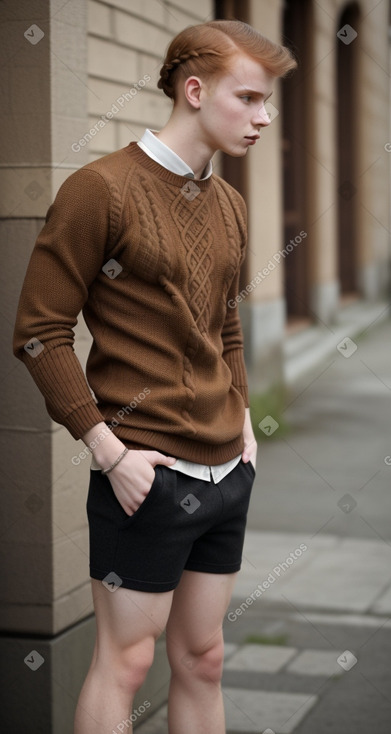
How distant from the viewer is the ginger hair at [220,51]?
2.41 meters

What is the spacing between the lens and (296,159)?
1332 cm

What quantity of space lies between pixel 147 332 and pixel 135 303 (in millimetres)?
65

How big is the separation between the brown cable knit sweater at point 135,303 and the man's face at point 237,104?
14 centimetres

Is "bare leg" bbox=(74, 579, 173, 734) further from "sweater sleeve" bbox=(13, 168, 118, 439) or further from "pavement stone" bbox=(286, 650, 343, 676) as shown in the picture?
"pavement stone" bbox=(286, 650, 343, 676)

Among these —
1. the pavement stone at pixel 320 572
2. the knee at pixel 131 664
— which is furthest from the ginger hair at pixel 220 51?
the pavement stone at pixel 320 572

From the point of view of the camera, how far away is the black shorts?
245 centimetres

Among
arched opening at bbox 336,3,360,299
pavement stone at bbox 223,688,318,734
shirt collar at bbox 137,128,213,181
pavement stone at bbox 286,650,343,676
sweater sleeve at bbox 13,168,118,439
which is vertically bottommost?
arched opening at bbox 336,3,360,299

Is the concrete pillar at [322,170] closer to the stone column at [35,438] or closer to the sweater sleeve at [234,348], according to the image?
the stone column at [35,438]

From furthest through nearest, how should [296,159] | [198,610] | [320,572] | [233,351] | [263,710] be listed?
[296,159]
[320,572]
[263,710]
[233,351]
[198,610]

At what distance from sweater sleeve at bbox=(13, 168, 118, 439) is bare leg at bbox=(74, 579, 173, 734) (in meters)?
0.38

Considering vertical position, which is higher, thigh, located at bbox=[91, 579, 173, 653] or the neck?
the neck

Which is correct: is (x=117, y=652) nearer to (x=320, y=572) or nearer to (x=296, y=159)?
(x=320, y=572)

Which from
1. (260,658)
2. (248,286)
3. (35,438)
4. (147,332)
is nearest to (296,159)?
(248,286)

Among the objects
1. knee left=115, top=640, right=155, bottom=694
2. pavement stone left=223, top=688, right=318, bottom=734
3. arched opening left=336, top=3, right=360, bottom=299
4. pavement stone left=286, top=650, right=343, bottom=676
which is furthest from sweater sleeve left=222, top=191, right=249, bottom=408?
arched opening left=336, top=3, right=360, bottom=299
